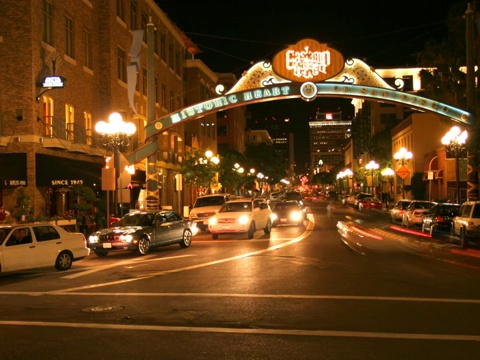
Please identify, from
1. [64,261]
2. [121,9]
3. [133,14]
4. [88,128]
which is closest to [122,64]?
[121,9]

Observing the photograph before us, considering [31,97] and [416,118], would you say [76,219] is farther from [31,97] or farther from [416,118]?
[416,118]

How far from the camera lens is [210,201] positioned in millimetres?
32188

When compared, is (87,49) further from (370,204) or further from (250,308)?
(370,204)

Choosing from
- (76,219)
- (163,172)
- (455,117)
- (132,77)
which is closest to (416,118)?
(163,172)

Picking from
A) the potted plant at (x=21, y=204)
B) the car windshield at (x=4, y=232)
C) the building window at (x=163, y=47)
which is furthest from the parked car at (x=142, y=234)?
the building window at (x=163, y=47)

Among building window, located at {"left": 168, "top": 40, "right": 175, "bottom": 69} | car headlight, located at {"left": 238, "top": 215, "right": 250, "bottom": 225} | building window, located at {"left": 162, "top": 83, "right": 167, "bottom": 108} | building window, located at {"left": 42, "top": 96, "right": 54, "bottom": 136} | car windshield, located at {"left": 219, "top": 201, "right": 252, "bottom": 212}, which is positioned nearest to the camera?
car headlight, located at {"left": 238, "top": 215, "right": 250, "bottom": 225}

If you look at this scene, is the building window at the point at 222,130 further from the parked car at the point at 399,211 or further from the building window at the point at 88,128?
the building window at the point at 88,128

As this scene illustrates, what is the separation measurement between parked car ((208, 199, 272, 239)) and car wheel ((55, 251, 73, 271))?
30.4 feet

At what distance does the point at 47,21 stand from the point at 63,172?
745 centimetres

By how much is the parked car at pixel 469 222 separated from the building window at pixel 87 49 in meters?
21.9

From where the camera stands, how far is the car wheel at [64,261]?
53.7ft

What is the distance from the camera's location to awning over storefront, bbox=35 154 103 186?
85.3 ft

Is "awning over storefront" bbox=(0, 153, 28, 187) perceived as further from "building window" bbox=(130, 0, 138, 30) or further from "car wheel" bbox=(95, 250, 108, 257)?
"building window" bbox=(130, 0, 138, 30)

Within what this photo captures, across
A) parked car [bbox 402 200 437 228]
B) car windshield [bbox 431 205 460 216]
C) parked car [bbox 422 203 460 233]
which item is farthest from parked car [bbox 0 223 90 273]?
parked car [bbox 402 200 437 228]
